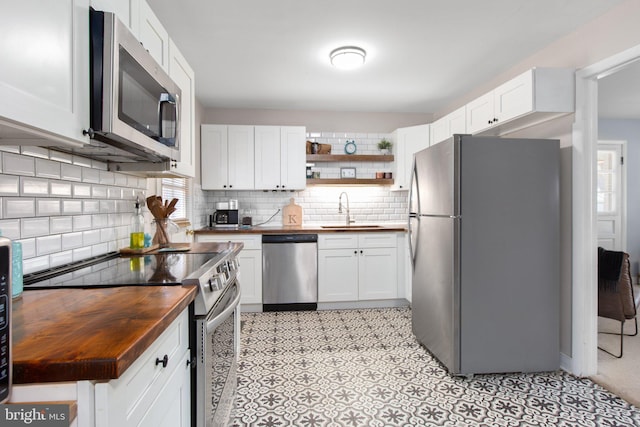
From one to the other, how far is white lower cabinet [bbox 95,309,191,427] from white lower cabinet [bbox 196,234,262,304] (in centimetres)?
251

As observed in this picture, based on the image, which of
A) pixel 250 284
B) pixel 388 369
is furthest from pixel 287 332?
pixel 388 369

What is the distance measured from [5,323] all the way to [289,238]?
3.19 meters

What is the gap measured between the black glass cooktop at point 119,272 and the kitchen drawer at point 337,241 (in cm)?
203

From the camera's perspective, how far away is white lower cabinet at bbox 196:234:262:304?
3.73m

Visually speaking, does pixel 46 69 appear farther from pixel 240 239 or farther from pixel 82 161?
pixel 240 239

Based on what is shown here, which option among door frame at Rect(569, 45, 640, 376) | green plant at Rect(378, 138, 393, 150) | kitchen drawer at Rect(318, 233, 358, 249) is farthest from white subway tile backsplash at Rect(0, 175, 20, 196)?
green plant at Rect(378, 138, 393, 150)

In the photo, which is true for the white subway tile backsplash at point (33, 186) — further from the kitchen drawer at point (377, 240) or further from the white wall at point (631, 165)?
the white wall at point (631, 165)

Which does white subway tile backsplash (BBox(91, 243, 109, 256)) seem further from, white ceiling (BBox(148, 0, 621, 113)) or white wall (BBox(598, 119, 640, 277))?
white wall (BBox(598, 119, 640, 277))

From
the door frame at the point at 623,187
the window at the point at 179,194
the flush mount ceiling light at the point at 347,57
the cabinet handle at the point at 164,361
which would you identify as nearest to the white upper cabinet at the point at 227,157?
the window at the point at 179,194

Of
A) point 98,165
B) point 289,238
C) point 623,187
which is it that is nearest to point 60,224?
point 98,165

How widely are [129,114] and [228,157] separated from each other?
2.88 metres

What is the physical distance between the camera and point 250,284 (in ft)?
12.3

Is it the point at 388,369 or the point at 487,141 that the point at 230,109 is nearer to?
the point at 487,141

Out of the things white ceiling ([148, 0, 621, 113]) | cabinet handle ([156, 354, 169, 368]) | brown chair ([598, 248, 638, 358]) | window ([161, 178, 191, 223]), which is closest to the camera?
cabinet handle ([156, 354, 169, 368])
